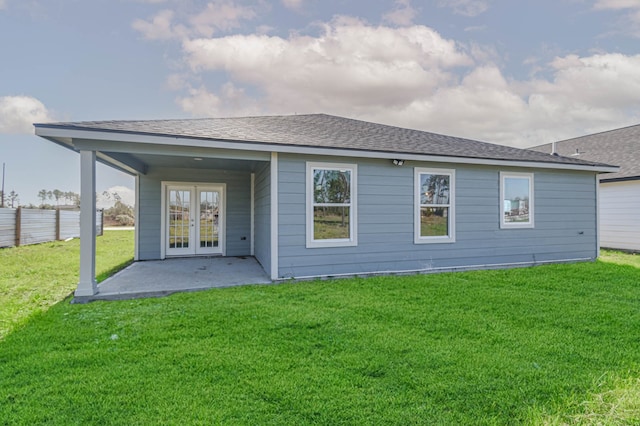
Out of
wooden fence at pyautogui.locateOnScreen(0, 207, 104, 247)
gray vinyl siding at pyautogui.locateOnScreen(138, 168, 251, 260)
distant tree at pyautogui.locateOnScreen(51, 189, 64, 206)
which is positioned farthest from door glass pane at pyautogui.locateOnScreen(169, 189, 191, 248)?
distant tree at pyautogui.locateOnScreen(51, 189, 64, 206)

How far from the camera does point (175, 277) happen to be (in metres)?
6.25

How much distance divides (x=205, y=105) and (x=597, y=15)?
13778 mm

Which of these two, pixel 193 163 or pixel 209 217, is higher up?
pixel 193 163

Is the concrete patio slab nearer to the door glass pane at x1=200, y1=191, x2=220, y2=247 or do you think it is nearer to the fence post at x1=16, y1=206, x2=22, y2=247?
the door glass pane at x1=200, y1=191, x2=220, y2=247

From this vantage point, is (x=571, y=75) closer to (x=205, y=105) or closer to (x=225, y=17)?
(x=225, y=17)

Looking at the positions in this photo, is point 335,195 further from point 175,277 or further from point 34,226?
point 34,226

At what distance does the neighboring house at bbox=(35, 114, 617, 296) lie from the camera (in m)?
5.62

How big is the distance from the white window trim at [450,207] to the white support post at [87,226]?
18.8 feet

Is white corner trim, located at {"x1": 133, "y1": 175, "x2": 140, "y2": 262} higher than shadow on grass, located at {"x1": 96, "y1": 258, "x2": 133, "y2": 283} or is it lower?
higher

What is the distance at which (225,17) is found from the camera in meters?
8.95

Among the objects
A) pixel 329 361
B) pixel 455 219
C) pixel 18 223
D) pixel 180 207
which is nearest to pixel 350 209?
pixel 455 219

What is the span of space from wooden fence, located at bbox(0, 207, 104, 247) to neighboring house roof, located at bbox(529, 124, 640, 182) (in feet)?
64.4

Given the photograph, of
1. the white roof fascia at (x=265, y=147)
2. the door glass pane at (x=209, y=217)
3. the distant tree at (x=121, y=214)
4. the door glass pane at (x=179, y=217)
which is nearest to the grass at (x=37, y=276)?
the door glass pane at (x=179, y=217)

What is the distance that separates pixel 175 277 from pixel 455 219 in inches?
229
